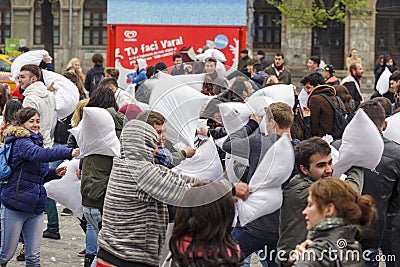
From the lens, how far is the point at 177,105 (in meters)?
5.25

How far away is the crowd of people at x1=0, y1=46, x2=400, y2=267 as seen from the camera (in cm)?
427

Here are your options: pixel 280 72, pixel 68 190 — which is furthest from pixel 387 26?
pixel 68 190

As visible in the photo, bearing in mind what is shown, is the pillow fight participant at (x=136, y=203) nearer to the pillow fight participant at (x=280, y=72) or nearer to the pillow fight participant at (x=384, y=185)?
the pillow fight participant at (x=384, y=185)

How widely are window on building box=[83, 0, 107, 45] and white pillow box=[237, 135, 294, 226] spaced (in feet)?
112

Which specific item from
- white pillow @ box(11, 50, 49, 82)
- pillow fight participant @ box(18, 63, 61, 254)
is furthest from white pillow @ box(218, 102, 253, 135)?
white pillow @ box(11, 50, 49, 82)

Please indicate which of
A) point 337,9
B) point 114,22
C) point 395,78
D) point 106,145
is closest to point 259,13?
point 337,9

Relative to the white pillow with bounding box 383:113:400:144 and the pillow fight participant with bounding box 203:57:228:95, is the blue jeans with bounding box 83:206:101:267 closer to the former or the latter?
the pillow fight participant with bounding box 203:57:228:95

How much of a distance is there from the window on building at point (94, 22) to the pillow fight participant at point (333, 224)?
35413 mm

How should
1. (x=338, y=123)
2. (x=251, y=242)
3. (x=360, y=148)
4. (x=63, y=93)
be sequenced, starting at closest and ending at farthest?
(x=360, y=148)
(x=251, y=242)
(x=338, y=123)
(x=63, y=93)

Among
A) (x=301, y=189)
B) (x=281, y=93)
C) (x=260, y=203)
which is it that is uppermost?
(x=281, y=93)

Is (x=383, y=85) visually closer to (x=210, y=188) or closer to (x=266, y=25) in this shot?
(x=210, y=188)

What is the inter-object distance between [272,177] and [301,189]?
0.20m

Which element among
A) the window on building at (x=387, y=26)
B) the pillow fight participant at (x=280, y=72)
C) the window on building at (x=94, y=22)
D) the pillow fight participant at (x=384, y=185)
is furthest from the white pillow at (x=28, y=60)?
the window on building at (x=387, y=26)

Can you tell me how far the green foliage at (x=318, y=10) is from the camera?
33.0m
